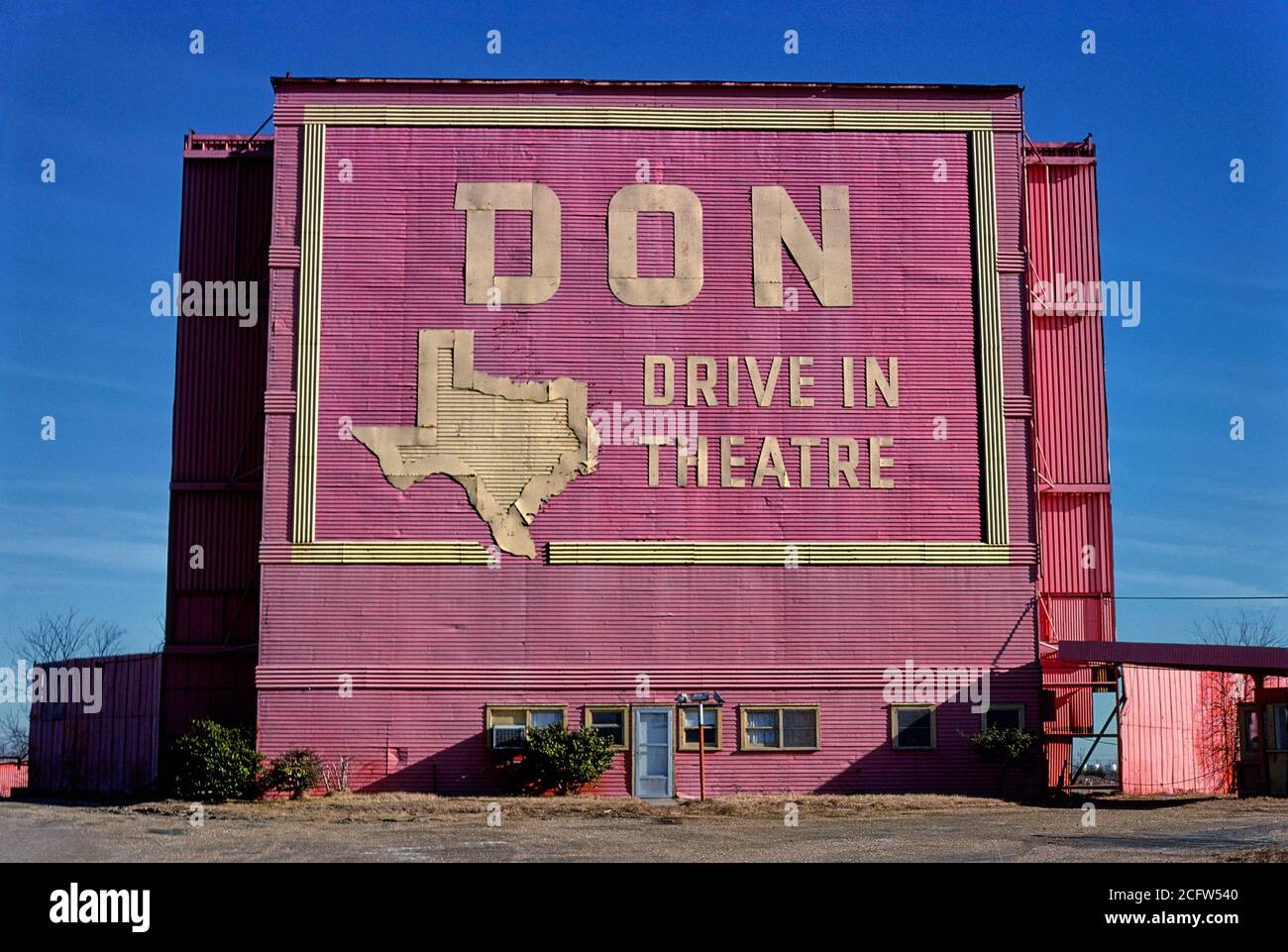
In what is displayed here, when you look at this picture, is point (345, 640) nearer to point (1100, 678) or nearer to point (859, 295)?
point (859, 295)

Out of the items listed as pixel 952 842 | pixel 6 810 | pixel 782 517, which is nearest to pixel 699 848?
pixel 952 842

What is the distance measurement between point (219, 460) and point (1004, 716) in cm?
2218

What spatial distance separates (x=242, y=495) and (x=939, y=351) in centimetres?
1932

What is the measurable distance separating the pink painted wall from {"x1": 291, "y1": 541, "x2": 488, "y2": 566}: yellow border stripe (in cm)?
27

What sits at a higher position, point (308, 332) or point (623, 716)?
point (308, 332)

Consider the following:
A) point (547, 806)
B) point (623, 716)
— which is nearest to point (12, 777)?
point (623, 716)

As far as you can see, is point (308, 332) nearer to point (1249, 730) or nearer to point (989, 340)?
point (989, 340)

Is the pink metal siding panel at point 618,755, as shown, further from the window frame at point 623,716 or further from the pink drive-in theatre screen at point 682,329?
the pink drive-in theatre screen at point 682,329

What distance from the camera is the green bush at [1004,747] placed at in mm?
41781

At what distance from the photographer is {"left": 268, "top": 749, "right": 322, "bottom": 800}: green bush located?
41031 mm

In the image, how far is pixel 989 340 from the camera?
4425 cm

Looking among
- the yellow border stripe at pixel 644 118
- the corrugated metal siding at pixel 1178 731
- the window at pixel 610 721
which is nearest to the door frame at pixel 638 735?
the window at pixel 610 721

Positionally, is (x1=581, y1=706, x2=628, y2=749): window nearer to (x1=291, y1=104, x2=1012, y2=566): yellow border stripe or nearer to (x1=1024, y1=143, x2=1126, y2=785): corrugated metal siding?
(x1=291, y1=104, x2=1012, y2=566): yellow border stripe

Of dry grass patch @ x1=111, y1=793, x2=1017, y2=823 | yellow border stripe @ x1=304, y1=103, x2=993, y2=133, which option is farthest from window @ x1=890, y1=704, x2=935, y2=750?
yellow border stripe @ x1=304, y1=103, x2=993, y2=133
